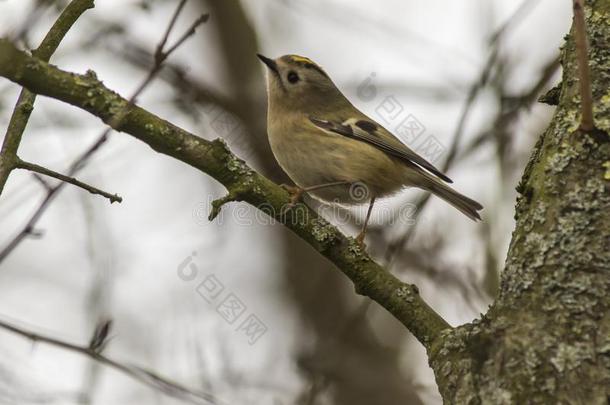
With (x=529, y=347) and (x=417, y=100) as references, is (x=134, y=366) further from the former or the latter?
(x=417, y=100)

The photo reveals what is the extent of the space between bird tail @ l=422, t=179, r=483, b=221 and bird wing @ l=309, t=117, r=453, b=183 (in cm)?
20

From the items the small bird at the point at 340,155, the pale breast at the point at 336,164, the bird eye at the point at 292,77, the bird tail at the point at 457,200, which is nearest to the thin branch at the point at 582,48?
the small bird at the point at 340,155

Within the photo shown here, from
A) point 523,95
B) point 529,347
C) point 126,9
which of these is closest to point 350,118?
point 523,95

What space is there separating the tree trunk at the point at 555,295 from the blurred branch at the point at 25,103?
131 cm

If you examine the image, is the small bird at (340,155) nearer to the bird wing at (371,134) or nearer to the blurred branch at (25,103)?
the bird wing at (371,134)

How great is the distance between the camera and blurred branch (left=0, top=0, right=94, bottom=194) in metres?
2.16

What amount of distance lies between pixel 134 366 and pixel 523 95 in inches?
97.7

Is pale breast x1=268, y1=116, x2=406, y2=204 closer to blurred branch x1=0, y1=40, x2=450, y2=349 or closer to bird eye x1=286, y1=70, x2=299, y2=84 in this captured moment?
bird eye x1=286, y1=70, x2=299, y2=84

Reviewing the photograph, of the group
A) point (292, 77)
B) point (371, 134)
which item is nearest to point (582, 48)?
point (371, 134)

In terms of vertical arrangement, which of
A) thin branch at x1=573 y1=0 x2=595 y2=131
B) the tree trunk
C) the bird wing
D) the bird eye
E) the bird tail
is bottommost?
the tree trunk

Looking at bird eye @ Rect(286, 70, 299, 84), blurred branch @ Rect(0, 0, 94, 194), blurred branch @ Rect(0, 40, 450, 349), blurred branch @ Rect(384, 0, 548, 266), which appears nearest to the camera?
blurred branch @ Rect(0, 40, 450, 349)

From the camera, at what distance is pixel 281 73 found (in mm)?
4641

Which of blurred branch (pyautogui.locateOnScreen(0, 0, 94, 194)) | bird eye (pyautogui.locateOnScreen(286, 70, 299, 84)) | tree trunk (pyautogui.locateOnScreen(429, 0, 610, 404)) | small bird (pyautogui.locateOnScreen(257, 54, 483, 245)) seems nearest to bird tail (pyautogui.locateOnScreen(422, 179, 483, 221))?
small bird (pyautogui.locateOnScreen(257, 54, 483, 245))

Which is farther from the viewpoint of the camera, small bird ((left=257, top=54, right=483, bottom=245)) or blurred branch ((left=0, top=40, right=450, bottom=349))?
small bird ((left=257, top=54, right=483, bottom=245))
